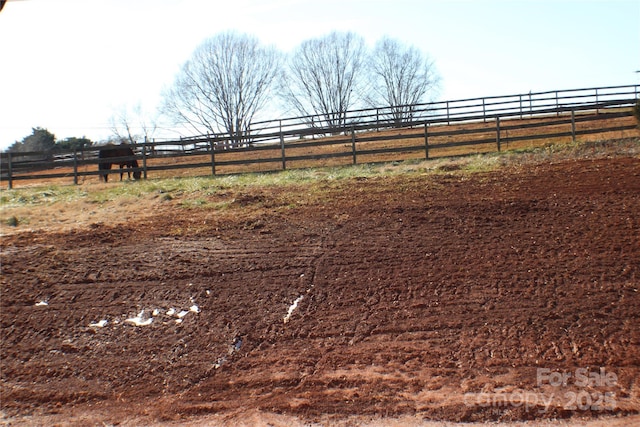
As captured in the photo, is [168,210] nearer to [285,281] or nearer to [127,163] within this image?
[285,281]

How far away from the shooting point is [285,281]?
28.8ft

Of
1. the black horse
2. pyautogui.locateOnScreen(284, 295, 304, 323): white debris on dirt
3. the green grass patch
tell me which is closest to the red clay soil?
pyautogui.locateOnScreen(284, 295, 304, 323): white debris on dirt

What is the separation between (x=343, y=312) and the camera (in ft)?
25.7

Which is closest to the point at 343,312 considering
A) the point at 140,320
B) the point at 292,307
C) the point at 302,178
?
the point at 292,307

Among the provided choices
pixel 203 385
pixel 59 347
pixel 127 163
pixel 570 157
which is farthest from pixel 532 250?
pixel 127 163

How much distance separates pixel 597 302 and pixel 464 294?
1.71 meters

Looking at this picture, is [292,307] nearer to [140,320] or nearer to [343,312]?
[343,312]

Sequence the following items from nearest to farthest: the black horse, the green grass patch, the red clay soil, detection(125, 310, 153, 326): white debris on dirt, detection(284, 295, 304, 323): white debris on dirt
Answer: the red clay soil < detection(284, 295, 304, 323): white debris on dirt < detection(125, 310, 153, 326): white debris on dirt < the green grass patch < the black horse

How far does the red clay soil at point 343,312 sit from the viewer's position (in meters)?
6.24

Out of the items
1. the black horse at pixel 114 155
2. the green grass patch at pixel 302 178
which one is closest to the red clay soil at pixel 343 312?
the green grass patch at pixel 302 178

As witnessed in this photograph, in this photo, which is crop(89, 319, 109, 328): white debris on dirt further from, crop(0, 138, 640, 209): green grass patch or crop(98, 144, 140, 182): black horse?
crop(98, 144, 140, 182): black horse

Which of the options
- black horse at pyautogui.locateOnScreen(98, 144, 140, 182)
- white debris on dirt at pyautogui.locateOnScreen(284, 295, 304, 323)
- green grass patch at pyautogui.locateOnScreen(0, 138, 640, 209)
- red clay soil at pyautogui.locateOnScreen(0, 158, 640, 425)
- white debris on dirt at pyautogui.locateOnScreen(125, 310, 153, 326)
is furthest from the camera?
black horse at pyautogui.locateOnScreen(98, 144, 140, 182)

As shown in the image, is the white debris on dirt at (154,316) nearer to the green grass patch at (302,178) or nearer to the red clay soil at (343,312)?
the red clay soil at (343,312)

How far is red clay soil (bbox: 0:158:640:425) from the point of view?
624 centimetres
